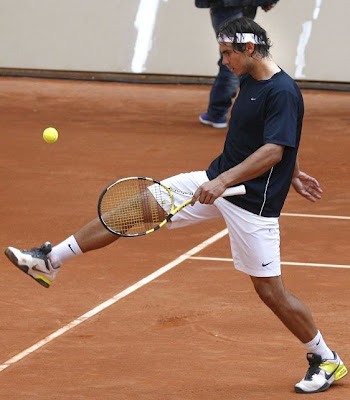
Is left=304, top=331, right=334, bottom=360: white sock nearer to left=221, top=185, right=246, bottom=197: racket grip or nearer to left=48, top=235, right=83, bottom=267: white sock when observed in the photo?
left=221, top=185, right=246, bottom=197: racket grip

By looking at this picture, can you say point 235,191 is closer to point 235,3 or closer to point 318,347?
point 318,347

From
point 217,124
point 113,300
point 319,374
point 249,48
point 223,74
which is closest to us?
point 249,48

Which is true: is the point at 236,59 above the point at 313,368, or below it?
above

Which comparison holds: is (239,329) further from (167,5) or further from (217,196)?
(167,5)

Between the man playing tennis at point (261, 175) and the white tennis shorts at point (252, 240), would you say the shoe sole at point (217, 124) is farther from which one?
the white tennis shorts at point (252, 240)

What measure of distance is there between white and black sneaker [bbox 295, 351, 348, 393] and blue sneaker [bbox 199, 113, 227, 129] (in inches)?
337

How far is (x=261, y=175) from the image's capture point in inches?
228

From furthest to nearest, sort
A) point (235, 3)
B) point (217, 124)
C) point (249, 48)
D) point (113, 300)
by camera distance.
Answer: point (217, 124) < point (235, 3) < point (113, 300) < point (249, 48)

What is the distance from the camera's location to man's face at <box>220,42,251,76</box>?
18.8 ft

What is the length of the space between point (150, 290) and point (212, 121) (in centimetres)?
684

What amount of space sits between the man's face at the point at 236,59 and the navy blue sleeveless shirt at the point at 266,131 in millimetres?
89

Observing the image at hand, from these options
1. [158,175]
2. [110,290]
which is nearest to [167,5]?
[158,175]

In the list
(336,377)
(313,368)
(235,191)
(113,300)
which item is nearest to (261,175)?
(235,191)

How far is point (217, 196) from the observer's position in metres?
5.58
